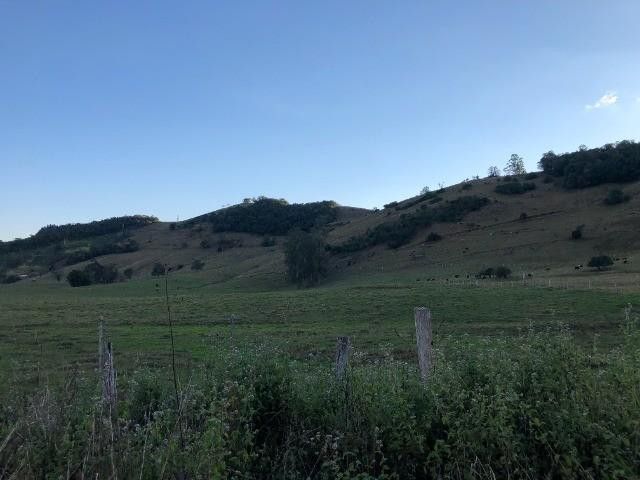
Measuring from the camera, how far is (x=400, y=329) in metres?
25.4

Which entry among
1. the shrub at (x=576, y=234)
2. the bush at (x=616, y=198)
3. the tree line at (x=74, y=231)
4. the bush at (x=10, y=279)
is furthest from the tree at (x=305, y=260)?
the tree line at (x=74, y=231)

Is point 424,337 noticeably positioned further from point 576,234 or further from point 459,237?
point 459,237

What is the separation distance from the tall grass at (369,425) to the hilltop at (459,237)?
44058 millimetres

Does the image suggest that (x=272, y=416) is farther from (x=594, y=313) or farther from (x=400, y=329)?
(x=594, y=313)

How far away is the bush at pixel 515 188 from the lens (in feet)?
336

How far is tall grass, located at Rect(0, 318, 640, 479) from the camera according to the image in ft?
15.7

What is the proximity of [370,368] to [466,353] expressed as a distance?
1197mm

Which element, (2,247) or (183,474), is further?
(2,247)

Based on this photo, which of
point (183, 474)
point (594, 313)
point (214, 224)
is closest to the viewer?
point (183, 474)

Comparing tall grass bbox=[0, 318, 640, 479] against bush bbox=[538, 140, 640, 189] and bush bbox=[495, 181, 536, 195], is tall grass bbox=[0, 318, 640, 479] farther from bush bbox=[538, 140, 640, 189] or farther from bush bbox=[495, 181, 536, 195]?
bush bbox=[495, 181, 536, 195]

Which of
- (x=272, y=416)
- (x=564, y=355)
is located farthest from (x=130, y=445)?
(x=564, y=355)

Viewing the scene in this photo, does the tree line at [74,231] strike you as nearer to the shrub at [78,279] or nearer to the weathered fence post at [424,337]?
the shrub at [78,279]

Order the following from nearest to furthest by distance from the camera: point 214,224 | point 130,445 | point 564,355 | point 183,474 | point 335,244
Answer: point 183,474 → point 130,445 → point 564,355 → point 335,244 → point 214,224

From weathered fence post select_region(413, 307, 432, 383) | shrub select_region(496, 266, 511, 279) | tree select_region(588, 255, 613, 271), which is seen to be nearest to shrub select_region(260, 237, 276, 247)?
shrub select_region(496, 266, 511, 279)
